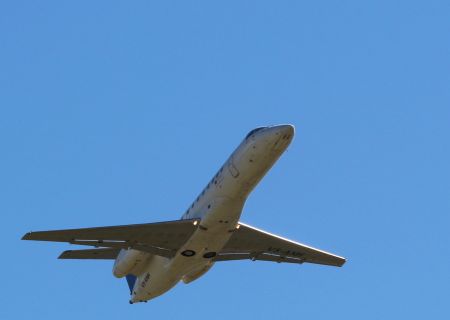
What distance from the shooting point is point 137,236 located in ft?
177

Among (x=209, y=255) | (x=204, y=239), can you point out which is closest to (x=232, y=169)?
(x=204, y=239)

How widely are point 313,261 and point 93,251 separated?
11372mm

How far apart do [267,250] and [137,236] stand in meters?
7.32

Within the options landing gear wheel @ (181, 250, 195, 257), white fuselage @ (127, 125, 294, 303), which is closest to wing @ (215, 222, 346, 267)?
white fuselage @ (127, 125, 294, 303)

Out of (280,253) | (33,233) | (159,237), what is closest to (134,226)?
(159,237)

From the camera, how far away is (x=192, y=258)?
53844 mm

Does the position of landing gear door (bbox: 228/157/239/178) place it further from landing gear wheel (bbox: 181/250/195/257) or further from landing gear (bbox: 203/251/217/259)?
landing gear wheel (bbox: 181/250/195/257)

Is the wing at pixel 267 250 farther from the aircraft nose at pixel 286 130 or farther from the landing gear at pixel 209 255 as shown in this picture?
the aircraft nose at pixel 286 130

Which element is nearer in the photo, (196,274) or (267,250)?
(196,274)

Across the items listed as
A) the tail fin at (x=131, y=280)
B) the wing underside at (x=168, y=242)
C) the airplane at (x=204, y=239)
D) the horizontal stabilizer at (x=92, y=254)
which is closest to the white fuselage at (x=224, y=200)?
the airplane at (x=204, y=239)

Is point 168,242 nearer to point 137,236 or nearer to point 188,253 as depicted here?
point 188,253

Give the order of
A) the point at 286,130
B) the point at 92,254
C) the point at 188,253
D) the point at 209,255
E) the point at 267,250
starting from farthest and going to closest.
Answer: the point at 92,254, the point at 267,250, the point at 209,255, the point at 188,253, the point at 286,130

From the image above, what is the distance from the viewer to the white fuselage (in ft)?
165

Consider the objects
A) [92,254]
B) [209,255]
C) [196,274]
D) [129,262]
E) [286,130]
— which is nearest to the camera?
[286,130]
